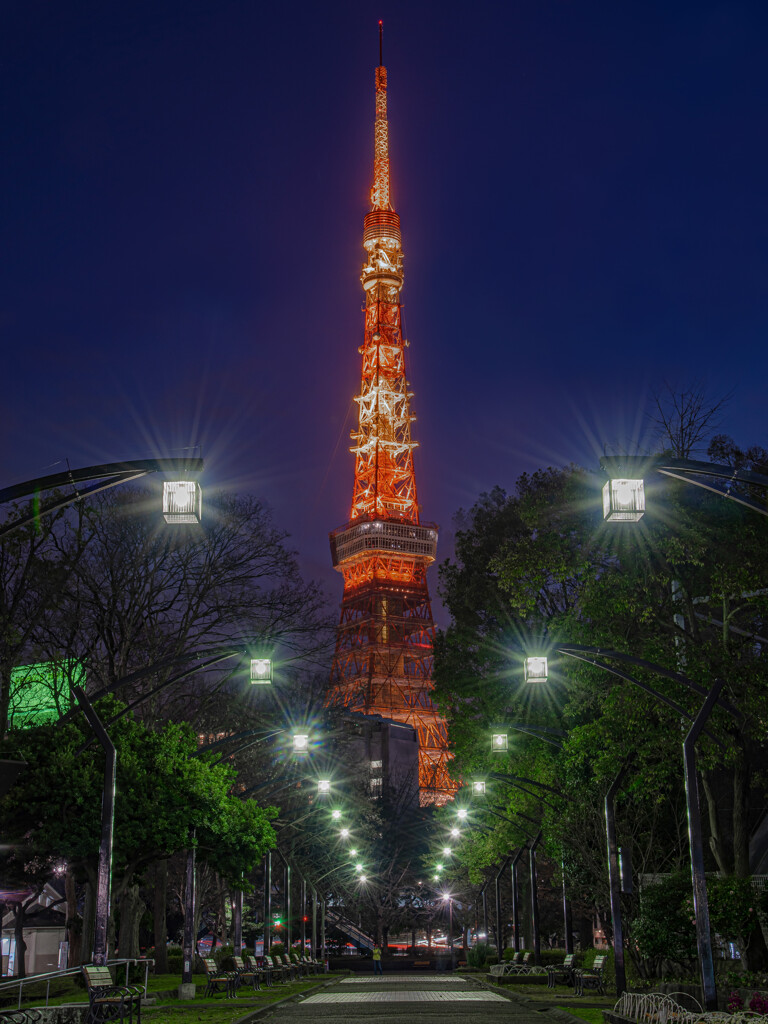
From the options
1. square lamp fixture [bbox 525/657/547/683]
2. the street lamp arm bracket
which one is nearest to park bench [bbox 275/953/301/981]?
square lamp fixture [bbox 525/657/547/683]

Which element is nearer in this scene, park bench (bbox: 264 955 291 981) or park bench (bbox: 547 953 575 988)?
park bench (bbox: 547 953 575 988)

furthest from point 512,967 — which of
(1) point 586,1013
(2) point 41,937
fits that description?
(2) point 41,937

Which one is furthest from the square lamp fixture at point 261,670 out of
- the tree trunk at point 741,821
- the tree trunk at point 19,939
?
the tree trunk at point 19,939

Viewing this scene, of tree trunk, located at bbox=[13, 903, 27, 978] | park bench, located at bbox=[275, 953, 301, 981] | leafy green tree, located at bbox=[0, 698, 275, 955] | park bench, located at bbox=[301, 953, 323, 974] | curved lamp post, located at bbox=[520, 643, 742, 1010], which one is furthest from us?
park bench, located at bbox=[301, 953, 323, 974]

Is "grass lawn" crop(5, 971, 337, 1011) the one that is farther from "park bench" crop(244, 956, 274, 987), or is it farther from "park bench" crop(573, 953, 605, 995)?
"park bench" crop(573, 953, 605, 995)

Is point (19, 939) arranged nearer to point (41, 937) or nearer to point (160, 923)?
point (160, 923)

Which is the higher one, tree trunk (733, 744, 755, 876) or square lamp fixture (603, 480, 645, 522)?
square lamp fixture (603, 480, 645, 522)

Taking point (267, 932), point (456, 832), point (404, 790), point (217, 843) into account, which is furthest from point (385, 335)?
point (217, 843)

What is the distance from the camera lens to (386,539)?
10312 cm

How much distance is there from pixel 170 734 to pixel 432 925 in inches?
2465

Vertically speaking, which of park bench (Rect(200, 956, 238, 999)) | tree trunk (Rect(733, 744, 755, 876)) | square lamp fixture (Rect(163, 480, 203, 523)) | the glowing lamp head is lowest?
park bench (Rect(200, 956, 238, 999))

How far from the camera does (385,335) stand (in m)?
111

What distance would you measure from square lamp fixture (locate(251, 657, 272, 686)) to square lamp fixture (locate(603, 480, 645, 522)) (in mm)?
12663

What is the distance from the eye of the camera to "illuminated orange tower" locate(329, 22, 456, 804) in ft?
310
